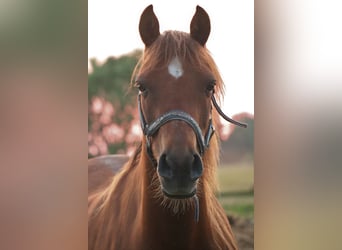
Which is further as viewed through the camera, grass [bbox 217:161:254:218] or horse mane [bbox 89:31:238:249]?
grass [bbox 217:161:254:218]

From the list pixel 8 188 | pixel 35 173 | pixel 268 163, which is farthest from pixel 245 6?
pixel 8 188

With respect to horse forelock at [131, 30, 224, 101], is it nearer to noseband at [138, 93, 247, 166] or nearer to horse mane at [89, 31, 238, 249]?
horse mane at [89, 31, 238, 249]

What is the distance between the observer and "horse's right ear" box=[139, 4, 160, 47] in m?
1.66

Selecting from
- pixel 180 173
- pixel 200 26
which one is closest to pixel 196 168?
pixel 180 173

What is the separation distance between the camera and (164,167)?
1454mm

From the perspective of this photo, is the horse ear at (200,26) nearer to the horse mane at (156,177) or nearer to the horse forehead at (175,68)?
the horse mane at (156,177)

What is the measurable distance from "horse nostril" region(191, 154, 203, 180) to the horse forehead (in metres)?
0.29

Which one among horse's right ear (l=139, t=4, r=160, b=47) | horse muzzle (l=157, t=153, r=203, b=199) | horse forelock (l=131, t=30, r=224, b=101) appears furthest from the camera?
horse's right ear (l=139, t=4, r=160, b=47)

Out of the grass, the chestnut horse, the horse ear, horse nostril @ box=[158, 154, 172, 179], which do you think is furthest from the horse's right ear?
→ the grass

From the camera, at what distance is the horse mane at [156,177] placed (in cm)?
156

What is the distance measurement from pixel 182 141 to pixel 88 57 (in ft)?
1.91

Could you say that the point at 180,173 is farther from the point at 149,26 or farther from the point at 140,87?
the point at 149,26

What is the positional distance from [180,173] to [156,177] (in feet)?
0.58

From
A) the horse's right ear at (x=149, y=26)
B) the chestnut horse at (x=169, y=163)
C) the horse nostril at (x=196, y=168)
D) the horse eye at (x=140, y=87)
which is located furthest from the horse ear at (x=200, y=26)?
the horse nostril at (x=196, y=168)
